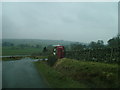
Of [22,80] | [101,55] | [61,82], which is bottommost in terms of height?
[22,80]

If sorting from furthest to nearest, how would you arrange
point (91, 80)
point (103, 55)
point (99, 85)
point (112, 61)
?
1. point (103, 55)
2. point (112, 61)
3. point (91, 80)
4. point (99, 85)

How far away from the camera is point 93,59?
51.7ft

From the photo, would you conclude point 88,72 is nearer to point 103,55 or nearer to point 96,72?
point 96,72

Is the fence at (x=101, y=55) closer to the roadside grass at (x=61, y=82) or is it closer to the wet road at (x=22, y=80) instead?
the roadside grass at (x=61, y=82)

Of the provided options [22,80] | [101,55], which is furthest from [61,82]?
[101,55]

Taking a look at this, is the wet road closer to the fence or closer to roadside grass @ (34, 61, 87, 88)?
roadside grass @ (34, 61, 87, 88)

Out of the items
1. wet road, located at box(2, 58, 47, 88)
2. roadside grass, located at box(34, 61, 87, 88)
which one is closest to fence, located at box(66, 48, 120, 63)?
roadside grass, located at box(34, 61, 87, 88)

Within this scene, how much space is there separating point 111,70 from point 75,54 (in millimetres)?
11031

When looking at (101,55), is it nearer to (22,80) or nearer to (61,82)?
(61,82)

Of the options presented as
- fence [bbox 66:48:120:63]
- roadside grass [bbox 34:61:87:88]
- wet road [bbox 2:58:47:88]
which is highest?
fence [bbox 66:48:120:63]

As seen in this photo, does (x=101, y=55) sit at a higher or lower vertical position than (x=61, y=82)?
higher

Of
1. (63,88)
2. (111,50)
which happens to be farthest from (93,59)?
(63,88)

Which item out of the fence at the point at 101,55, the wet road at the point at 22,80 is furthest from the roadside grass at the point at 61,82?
the fence at the point at 101,55

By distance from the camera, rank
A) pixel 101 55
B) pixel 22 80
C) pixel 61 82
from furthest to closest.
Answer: pixel 101 55, pixel 22 80, pixel 61 82
